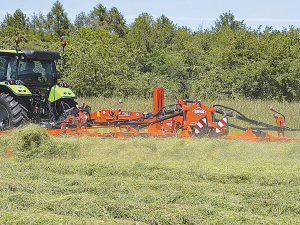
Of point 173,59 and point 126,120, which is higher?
point 173,59

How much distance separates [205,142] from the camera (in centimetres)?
686

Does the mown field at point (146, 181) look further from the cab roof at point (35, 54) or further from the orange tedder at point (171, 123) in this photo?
the cab roof at point (35, 54)

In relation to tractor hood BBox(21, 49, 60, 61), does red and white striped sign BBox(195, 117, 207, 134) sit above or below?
below

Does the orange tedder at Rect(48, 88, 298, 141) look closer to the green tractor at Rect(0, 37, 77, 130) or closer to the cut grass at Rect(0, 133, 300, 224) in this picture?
the green tractor at Rect(0, 37, 77, 130)

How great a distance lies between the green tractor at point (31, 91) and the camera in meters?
8.15

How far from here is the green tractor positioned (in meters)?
8.15

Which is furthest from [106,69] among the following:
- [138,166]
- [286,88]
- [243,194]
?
[243,194]

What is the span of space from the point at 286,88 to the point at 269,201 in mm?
21698

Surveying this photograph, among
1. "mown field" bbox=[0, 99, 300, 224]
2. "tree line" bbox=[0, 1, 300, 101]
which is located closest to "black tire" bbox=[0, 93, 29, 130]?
"mown field" bbox=[0, 99, 300, 224]

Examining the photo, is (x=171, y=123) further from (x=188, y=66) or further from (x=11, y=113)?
(x=188, y=66)

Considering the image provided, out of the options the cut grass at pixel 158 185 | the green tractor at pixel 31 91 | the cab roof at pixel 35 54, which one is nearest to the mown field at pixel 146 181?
the cut grass at pixel 158 185

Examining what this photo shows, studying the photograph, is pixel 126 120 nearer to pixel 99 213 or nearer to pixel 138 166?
pixel 138 166

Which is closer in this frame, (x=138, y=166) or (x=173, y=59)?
(x=138, y=166)

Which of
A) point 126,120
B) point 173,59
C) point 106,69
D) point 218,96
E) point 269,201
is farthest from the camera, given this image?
point 173,59
